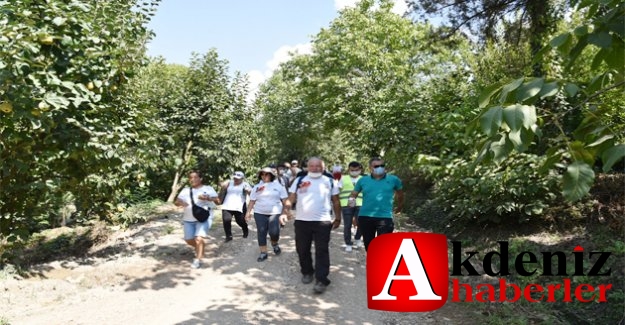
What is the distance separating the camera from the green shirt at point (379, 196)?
254 inches

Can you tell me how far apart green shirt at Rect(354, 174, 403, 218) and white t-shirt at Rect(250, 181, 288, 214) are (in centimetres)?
167

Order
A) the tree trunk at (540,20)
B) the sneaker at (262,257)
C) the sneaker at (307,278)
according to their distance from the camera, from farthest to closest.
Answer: the tree trunk at (540,20) → the sneaker at (262,257) → the sneaker at (307,278)

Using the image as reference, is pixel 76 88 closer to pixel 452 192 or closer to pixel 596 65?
pixel 596 65

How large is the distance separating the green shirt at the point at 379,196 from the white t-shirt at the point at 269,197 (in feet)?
5.47

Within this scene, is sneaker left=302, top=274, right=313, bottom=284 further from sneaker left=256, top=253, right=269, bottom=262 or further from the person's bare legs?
the person's bare legs

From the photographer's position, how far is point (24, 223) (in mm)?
6980

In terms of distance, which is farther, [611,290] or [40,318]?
[611,290]

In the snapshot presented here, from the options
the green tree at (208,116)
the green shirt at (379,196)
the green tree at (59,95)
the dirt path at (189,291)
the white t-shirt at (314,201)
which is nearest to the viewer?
the green tree at (59,95)

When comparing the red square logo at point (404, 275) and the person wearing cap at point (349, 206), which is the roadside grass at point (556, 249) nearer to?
the red square logo at point (404, 275)

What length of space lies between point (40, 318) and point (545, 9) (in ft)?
35.1

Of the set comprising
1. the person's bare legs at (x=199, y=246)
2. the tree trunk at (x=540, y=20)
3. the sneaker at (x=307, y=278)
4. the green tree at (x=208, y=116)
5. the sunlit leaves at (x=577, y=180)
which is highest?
the tree trunk at (x=540, y=20)

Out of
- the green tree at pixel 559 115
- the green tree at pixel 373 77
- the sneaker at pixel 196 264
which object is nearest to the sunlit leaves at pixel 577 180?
the green tree at pixel 559 115

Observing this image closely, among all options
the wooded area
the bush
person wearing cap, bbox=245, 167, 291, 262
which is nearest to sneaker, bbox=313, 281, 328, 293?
person wearing cap, bbox=245, 167, 291, 262

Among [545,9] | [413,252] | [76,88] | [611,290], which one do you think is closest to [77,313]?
[76,88]
